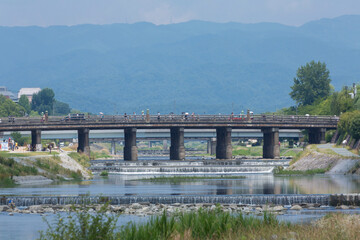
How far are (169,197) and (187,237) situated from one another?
29.6m

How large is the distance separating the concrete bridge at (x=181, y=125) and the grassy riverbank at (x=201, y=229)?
346 ft

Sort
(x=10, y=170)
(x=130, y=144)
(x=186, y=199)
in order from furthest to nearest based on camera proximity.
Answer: (x=130, y=144)
(x=10, y=170)
(x=186, y=199)

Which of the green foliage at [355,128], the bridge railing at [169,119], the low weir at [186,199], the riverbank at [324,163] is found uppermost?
the bridge railing at [169,119]

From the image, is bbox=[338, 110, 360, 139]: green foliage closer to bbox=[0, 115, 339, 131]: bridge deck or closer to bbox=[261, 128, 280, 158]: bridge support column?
bbox=[0, 115, 339, 131]: bridge deck

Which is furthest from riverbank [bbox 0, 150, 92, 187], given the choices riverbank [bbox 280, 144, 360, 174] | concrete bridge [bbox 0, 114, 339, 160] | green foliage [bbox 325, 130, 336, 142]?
green foliage [bbox 325, 130, 336, 142]

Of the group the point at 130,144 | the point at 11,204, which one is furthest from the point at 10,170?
the point at 130,144

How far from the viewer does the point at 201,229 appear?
122 ft

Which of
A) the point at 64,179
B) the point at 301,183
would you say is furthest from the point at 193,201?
the point at 64,179

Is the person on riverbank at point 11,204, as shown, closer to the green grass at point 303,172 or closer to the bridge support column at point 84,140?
the green grass at point 303,172

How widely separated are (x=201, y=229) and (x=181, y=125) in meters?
113

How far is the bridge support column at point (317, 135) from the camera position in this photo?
15550 cm

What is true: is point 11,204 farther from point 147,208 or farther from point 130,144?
point 130,144

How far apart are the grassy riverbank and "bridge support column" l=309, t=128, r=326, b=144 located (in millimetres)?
116264

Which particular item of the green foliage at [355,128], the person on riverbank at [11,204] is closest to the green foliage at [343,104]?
the green foliage at [355,128]
